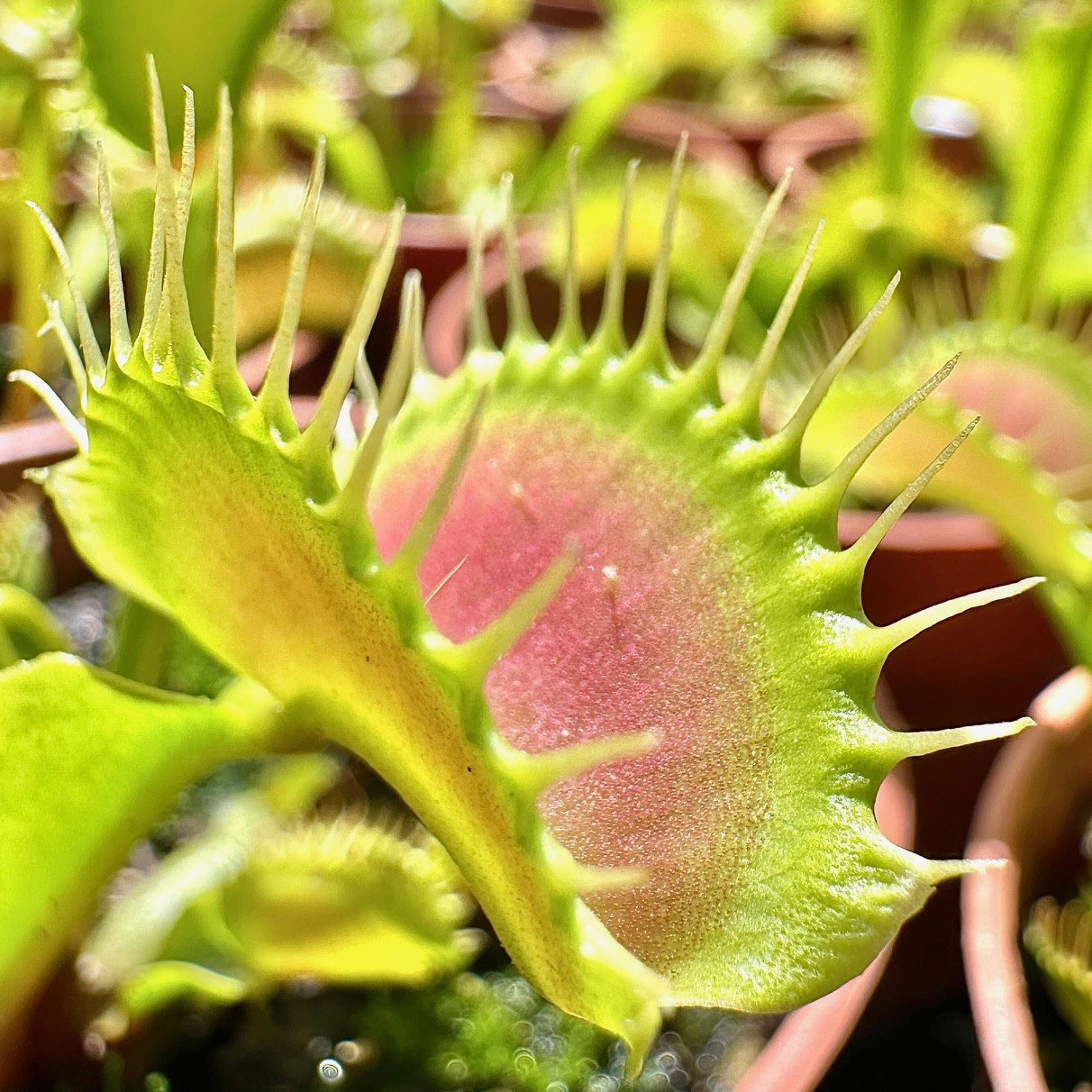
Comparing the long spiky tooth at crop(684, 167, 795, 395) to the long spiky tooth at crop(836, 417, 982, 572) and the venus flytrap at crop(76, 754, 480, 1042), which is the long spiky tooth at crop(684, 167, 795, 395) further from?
the venus flytrap at crop(76, 754, 480, 1042)

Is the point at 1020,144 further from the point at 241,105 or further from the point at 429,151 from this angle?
the point at 429,151

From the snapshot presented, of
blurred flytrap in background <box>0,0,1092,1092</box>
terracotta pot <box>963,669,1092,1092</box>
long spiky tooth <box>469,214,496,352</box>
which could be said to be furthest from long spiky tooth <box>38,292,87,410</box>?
terracotta pot <box>963,669,1092,1092</box>

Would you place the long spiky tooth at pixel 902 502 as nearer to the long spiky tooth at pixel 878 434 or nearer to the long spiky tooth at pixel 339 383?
the long spiky tooth at pixel 878 434

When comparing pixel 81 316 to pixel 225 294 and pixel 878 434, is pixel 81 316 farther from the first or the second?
pixel 878 434

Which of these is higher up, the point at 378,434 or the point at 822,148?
the point at 378,434

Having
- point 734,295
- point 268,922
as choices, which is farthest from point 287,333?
point 268,922

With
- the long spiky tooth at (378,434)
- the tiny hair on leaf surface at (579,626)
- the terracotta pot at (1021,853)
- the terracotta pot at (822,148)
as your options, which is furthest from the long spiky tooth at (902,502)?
the terracotta pot at (822,148)

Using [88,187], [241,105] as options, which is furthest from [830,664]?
[88,187]
